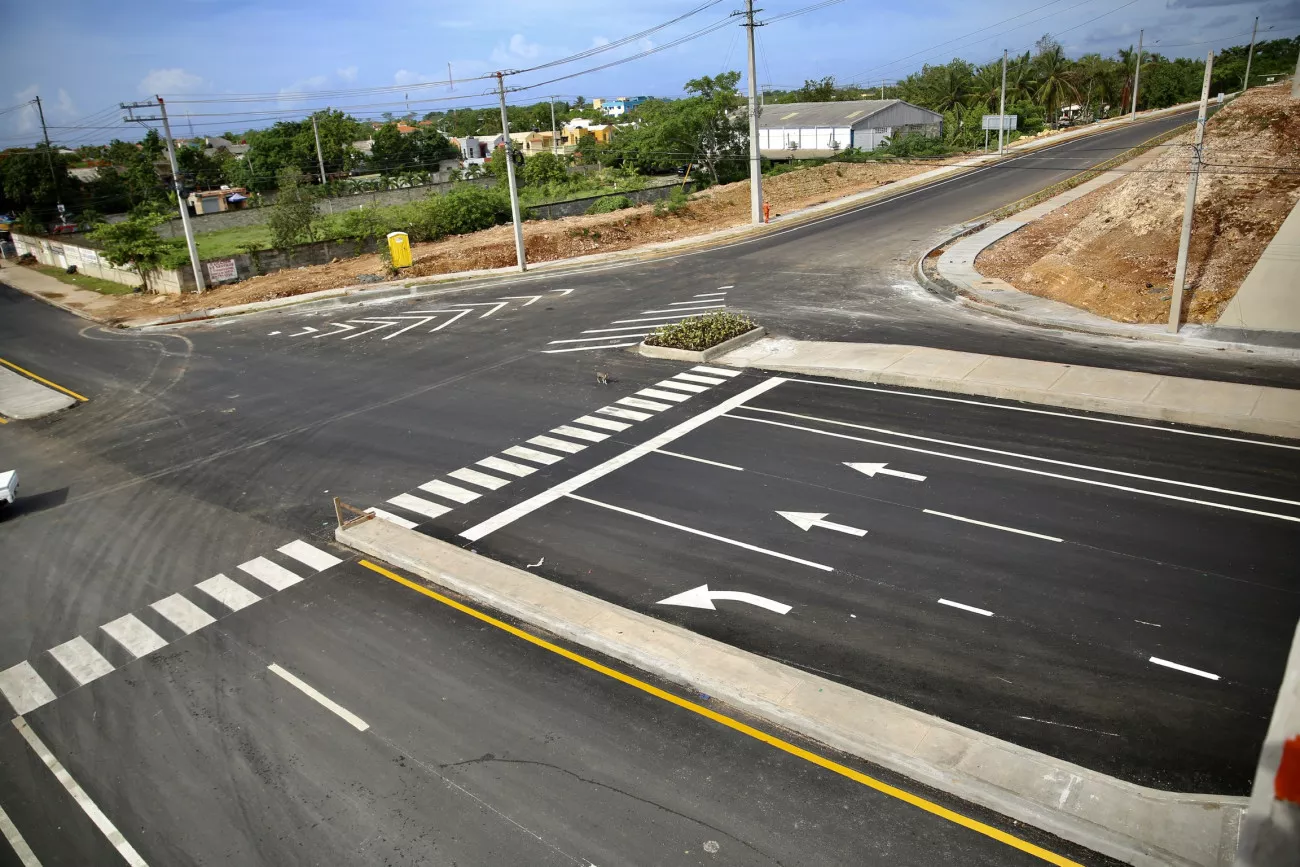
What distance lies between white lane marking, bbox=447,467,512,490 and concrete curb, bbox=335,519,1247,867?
3860 millimetres

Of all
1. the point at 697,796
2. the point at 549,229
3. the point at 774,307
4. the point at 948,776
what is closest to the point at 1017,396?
the point at 774,307

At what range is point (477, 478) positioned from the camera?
1850 cm

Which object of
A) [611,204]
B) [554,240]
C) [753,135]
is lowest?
[554,240]

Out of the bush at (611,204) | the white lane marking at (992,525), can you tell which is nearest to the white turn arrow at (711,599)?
the white lane marking at (992,525)

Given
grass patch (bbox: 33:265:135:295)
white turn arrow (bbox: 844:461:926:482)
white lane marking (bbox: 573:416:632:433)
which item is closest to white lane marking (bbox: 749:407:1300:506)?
white turn arrow (bbox: 844:461:926:482)

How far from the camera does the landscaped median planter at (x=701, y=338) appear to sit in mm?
25594

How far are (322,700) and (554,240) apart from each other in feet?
130

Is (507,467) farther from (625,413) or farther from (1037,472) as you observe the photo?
(1037,472)

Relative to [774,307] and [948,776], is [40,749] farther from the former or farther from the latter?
[774,307]

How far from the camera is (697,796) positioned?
30.9 feet

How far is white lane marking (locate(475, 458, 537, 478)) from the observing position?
18578 millimetres

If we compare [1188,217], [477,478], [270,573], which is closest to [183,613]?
[270,573]

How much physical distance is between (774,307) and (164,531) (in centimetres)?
2073

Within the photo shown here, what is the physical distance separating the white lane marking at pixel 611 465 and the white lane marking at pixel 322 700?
434 centimetres
